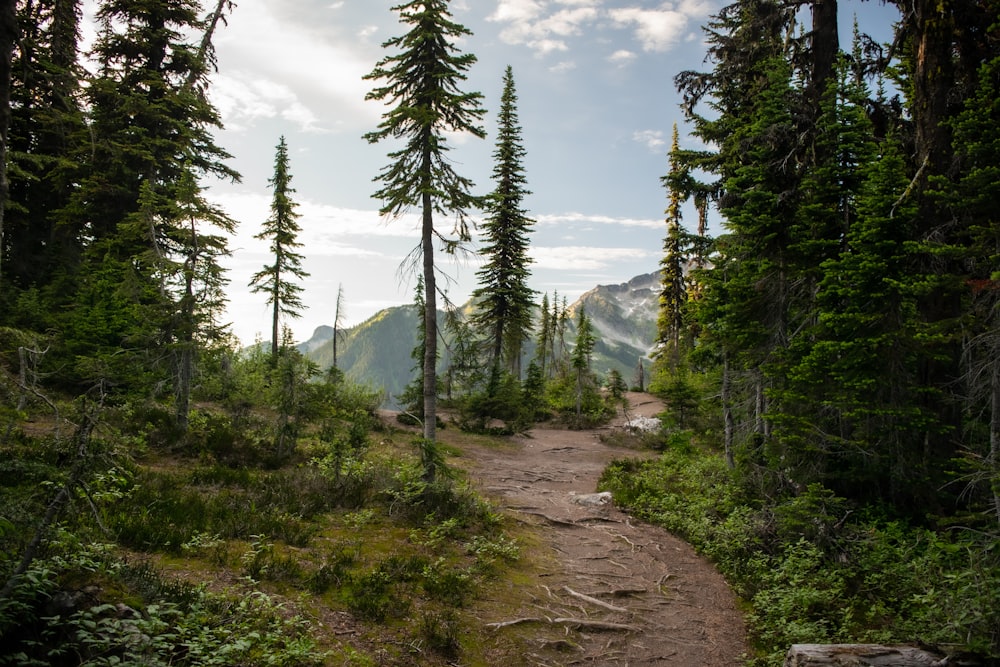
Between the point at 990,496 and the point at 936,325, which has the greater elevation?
the point at 936,325

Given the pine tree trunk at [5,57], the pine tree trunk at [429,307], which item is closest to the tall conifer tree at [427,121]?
the pine tree trunk at [429,307]

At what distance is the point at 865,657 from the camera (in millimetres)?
5609

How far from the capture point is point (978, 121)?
8.09m

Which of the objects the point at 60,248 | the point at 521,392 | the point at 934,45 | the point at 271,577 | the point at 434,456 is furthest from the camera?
the point at 521,392

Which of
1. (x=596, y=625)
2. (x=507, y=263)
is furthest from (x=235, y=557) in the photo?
(x=507, y=263)

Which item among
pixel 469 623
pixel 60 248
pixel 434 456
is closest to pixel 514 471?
pixel 434 456

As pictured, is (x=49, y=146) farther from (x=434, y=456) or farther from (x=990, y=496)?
(x=990, y=496)

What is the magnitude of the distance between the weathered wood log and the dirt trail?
1404 mm

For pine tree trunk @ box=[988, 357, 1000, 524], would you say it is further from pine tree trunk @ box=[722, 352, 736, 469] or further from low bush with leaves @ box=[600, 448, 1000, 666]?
pine tree trunk @ box=[722, 352, 736, 469]

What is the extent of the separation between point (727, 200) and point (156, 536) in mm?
15756

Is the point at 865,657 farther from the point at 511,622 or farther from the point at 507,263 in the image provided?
the point at 507,263

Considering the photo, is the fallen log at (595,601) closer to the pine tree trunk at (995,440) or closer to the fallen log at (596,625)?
the fallen log at (596,625)

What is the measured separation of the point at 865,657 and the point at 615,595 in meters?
3.93

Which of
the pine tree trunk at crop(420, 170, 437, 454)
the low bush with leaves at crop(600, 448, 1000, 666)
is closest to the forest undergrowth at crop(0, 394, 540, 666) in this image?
the pine tree trunk at crop(420, 170, 437, 454)
